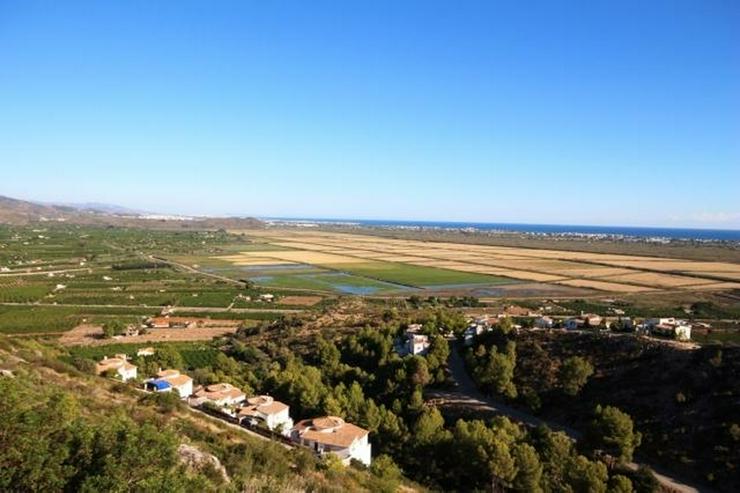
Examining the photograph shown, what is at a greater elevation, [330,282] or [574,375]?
[574,375]

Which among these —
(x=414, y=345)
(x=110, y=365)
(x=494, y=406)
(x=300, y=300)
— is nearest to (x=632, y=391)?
(x=494, y=406)

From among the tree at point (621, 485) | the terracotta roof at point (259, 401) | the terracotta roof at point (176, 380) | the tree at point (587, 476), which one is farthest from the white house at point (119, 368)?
the tree at point (621, 485)

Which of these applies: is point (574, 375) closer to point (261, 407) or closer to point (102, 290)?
point (261, 407)

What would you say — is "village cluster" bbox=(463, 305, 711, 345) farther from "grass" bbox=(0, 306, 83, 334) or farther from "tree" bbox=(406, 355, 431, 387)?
"grass" bbox=(0, 306, 83, 334)

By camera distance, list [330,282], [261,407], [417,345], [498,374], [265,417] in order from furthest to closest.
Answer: [330,282] < [417,345] < [498,374] < [261,407] < [265,417]

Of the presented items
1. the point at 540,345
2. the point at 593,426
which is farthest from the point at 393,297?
the point at 593,426
